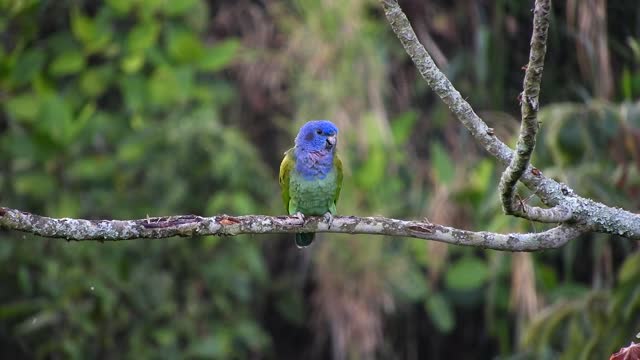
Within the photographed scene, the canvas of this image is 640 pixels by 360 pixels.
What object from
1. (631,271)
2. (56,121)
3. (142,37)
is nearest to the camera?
(631,271)

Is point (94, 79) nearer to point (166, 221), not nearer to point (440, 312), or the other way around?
point (440, 312)

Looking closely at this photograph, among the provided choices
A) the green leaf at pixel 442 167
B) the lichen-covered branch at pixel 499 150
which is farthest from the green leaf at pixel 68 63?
the lichen-covered branch at pixel 499 150

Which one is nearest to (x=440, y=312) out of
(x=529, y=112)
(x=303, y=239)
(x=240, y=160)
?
(x=240, y=160)

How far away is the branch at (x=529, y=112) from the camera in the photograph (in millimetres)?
2211

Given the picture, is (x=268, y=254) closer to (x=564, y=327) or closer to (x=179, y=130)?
(x=179, y=130)

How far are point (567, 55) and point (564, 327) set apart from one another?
1.55 m

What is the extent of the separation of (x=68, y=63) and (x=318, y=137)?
79.7 inches

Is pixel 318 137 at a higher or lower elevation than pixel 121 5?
lower

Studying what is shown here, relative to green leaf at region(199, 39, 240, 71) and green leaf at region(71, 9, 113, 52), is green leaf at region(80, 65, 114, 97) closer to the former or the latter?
green leaf at region(71, 9, 113, 52)

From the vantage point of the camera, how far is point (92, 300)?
566 cm

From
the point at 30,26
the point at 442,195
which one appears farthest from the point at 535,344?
the point at 30,26

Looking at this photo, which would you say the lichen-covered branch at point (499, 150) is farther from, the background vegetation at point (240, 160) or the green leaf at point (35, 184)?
the green leaf at point (35, 184)

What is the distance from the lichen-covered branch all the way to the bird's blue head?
1.59 m

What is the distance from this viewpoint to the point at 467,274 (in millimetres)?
5926
